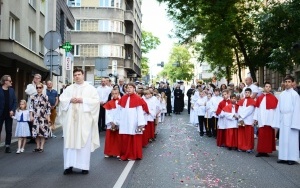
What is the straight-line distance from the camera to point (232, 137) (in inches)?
560

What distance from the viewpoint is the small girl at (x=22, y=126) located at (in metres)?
13.0

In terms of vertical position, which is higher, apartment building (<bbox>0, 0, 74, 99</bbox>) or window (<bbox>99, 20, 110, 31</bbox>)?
window (<bbox>99, 20, 110, 31</bbox>)

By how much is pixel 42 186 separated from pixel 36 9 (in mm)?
24345

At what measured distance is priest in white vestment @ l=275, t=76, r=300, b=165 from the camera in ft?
37.4

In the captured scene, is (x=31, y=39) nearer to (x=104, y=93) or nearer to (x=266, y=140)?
(x=104, y=93)

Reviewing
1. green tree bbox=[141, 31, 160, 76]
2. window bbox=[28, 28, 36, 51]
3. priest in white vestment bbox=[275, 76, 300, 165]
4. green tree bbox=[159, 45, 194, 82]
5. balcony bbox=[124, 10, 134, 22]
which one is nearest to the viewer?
priest in white vestment bbox=[275, 76, 300, 165]

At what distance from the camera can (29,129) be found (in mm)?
13188

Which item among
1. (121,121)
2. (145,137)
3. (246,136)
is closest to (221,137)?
(246,136)

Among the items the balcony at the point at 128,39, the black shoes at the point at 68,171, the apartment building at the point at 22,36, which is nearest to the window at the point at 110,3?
the balcony at the point at 128,39

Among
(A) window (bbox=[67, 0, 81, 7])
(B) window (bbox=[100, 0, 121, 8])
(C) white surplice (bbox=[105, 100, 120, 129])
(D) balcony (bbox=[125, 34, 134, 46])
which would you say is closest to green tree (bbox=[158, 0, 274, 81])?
(C) white surplice (bbox=[105, 100, 120, 129])

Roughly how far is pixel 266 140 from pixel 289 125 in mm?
1173

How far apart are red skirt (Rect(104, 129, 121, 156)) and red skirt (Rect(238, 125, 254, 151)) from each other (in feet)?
11.9

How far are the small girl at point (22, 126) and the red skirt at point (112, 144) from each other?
226 cm

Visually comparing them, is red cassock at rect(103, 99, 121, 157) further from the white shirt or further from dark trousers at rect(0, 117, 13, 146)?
the white shirt
